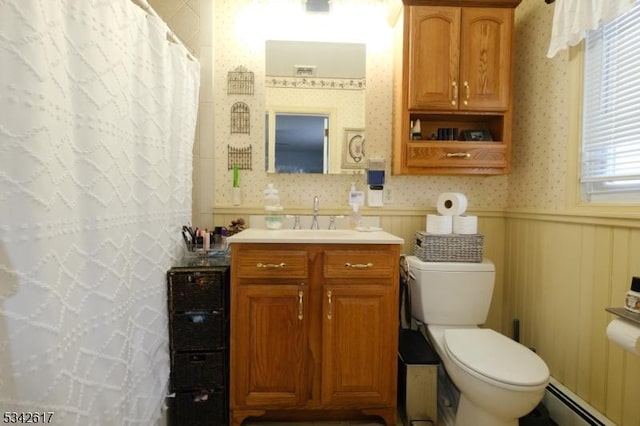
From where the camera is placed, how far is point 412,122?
1974 millimetres

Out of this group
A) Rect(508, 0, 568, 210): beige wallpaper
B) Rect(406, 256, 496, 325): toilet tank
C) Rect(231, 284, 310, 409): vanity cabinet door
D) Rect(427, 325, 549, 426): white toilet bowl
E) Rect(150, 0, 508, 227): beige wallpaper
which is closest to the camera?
Rect(427, 325, 549, 426): white toilet bowl

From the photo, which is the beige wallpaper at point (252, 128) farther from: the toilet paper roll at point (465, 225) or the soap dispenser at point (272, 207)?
the toilet paper roll at point (465, 225)

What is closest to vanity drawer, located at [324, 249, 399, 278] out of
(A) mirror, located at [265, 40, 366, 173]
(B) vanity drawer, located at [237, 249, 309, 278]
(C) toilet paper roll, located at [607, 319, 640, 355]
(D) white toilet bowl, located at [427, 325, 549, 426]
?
(B) vanity drawer, located at [237, 249, 309, 278]

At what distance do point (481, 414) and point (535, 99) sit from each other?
1.70 meters

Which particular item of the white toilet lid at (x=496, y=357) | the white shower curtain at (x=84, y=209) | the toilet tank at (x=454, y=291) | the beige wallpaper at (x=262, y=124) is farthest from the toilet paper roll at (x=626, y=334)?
the white shower curtain at (x=84, y=209)

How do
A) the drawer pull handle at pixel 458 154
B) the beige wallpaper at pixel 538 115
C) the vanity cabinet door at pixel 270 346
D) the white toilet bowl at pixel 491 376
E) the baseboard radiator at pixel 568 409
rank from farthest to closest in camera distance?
the drawer pull handle at pixel 458 154 → the beige wallpaper at pixel 538 115 → the vanity cabinet door at pixel 270 346 → the baseboard radiator at pixel 568 409 → the white toilet bowl at pixel 491 376

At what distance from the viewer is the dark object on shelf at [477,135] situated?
1.94m

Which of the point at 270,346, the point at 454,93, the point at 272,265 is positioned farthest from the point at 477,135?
the point at 270,346

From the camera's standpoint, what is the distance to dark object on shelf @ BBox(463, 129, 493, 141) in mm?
1938

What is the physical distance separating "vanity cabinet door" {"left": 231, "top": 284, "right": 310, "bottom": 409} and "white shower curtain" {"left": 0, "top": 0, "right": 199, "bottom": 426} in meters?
0.36

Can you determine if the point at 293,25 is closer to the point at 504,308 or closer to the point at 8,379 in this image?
the point at 8,379

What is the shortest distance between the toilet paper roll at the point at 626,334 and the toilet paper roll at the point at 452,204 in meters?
0.85

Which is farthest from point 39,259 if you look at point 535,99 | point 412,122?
point 535,99

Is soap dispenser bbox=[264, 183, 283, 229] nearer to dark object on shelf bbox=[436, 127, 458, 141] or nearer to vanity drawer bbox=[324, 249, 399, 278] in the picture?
vanity drawer bbox=[324, 249, 399, 278]
